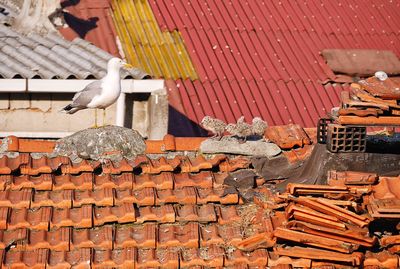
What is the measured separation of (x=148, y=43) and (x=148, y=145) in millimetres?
10379

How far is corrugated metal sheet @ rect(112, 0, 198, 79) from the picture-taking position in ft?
61.6

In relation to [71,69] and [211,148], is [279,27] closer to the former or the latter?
[71,69]

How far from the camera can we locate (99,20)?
780 inches

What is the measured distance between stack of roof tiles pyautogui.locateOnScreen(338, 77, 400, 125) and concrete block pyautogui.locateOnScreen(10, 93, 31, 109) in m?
7.66

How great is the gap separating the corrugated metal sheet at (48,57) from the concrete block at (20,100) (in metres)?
0.47

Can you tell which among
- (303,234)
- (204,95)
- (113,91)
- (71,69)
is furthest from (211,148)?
(204,95)

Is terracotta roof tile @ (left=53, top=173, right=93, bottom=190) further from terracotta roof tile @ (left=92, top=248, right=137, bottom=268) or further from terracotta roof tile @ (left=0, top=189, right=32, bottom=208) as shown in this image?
terracotta roof tile @ (left=92, top=248, right=137, bottom=268)

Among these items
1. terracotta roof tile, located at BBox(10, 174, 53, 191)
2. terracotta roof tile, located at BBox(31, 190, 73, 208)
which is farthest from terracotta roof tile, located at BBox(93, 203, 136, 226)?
terracotta roof tile, located at BBox(10, 174, 53, 191)

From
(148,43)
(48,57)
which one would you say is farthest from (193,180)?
(148,43)

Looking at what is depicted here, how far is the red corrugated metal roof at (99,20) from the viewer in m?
19.1

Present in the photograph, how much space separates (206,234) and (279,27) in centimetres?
1350

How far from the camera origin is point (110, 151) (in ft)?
29.4

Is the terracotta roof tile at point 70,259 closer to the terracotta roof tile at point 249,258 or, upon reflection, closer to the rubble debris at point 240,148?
the terracotta roof tile at point 249,258

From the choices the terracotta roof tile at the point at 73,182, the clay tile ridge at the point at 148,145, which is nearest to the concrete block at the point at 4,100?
the clay tile ridge at the point at 148,145
